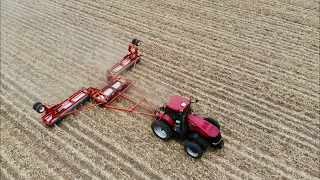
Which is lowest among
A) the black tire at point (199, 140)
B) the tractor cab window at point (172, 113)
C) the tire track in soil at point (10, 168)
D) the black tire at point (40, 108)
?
the tire track in soil at point (10, 168)

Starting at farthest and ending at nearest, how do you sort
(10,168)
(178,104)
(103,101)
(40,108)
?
(103,101), (40,108), (10,168), (178,104)

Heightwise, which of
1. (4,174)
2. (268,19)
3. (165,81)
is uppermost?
(268,19)

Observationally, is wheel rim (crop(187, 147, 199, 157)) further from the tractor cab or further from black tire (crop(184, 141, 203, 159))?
the tractor cab

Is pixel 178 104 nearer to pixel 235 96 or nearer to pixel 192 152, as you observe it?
pixel 192 152

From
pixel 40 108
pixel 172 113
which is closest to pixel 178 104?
pixel 172 113

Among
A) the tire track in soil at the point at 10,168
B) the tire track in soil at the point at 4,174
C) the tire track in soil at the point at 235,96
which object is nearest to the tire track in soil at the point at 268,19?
the tire track in soil at the point at 235,96

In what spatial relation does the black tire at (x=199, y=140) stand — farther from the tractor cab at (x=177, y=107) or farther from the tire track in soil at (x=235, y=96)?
the tire track in soil at (x=235, y=96)

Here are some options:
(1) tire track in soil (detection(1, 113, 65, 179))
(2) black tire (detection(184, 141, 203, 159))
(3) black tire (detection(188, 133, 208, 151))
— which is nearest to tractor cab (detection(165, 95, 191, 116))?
(3) black tire (detection(188, 133, 208, 151))
